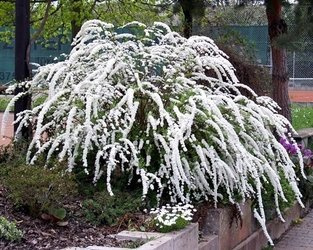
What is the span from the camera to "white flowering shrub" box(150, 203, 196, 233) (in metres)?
5.89

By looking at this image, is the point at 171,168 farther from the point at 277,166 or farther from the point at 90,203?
the point at 277,166

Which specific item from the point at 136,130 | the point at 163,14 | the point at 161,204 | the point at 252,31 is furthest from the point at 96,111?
the point at 252,31

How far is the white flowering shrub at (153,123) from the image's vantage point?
6.67m

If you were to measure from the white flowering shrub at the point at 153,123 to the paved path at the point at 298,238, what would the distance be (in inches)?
40.8

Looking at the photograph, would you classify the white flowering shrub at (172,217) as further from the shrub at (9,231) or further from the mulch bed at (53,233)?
the shrub at (9,231)

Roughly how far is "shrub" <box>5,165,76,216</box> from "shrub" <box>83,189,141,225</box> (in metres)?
0.24

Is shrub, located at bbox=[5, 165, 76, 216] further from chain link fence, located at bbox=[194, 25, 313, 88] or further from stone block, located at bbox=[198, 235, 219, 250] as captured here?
chain link fence, located at bbox=[194, 25, 313, 88]

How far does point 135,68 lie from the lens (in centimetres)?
762

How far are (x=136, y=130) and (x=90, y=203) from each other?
98 centimetres

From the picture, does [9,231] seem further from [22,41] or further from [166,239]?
[22,41]

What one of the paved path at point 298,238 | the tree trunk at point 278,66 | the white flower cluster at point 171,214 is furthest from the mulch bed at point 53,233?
the tree trunk at point 278,66

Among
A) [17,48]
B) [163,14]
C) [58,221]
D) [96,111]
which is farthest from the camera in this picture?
[163,14]

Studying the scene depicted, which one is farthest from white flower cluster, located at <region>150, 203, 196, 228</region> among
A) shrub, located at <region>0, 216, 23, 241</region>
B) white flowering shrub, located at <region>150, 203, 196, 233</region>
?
shrub, located at <region>0, 216, 23, 241</region>

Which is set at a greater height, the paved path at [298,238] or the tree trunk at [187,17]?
the tree trunk at [187,17]
